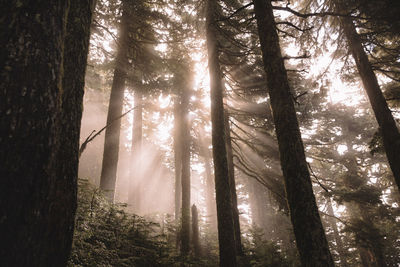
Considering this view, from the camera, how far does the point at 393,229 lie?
16625 millimetres

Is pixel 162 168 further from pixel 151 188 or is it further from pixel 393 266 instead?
pixel 393 266

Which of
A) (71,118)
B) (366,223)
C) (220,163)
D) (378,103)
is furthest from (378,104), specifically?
(71,118)

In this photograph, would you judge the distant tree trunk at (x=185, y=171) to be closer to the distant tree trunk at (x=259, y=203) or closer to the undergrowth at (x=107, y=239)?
the undergrowth at (x=107, y=239)


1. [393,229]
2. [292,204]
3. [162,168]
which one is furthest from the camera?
[162,168]

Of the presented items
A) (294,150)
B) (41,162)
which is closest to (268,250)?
(294,150)

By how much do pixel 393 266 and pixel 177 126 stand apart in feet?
60.7

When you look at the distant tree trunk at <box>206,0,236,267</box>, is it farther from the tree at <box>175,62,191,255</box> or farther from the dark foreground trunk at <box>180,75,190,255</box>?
the dark foreground trunk at <box>180,75,190,255</box>

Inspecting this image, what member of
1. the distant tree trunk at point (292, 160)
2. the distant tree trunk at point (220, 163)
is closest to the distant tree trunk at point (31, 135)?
the distant tree trunk at point (292, 160)

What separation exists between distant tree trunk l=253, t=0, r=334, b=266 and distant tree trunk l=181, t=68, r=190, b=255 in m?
7.93

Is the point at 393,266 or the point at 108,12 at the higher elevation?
the point at 108,12

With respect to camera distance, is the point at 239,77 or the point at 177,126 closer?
the point at 239,77

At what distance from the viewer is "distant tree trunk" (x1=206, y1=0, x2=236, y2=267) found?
267 inches

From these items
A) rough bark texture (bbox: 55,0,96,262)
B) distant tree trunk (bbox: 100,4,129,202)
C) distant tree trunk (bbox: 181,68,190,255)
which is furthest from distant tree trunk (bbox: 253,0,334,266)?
distant tree trunk (bbox: 181,68,190,255)

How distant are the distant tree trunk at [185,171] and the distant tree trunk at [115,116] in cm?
414
